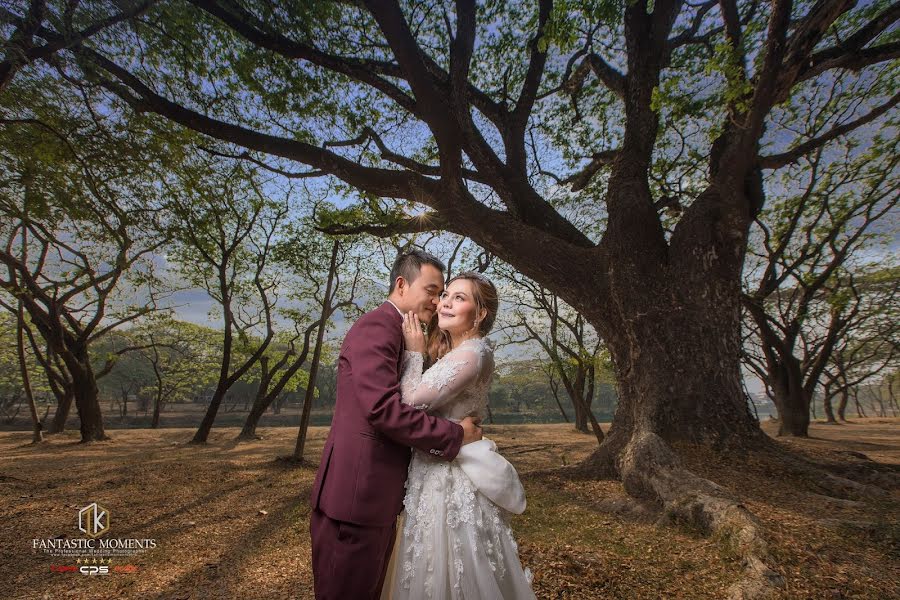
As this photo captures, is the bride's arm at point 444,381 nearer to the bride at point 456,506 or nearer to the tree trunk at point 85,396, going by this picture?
the bride at point 456,506

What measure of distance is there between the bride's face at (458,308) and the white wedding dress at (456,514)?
18cm

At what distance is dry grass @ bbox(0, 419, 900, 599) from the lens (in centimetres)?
285

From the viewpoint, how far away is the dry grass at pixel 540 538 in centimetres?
285

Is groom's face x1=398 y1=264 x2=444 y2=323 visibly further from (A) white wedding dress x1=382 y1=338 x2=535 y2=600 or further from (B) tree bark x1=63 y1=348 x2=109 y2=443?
(B) tree bark x1=63 y1=348 x2=109 y2=443

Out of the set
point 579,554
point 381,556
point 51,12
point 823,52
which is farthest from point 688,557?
point 51,12

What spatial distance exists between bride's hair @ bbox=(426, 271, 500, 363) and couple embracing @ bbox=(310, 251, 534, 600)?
0.22 metres

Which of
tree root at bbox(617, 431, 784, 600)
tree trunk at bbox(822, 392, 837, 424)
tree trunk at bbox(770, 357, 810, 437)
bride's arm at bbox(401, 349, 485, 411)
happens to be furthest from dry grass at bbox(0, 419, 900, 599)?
tree trunk at bbox(822, 392, 837, 424)

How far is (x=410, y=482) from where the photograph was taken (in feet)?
6.45

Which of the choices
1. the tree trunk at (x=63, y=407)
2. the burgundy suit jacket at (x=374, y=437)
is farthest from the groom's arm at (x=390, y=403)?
the tree trunk at (x=63, y=407)

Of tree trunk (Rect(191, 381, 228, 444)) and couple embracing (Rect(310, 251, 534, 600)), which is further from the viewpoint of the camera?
tree trunk (Rect(191, 381, 228, 444))

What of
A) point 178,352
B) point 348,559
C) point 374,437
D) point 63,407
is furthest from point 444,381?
point 178,352

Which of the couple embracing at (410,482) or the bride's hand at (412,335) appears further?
the bride's hand at (412,335)

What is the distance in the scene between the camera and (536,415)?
63.9 m

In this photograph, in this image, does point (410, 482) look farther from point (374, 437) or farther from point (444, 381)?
point (444, 381)
